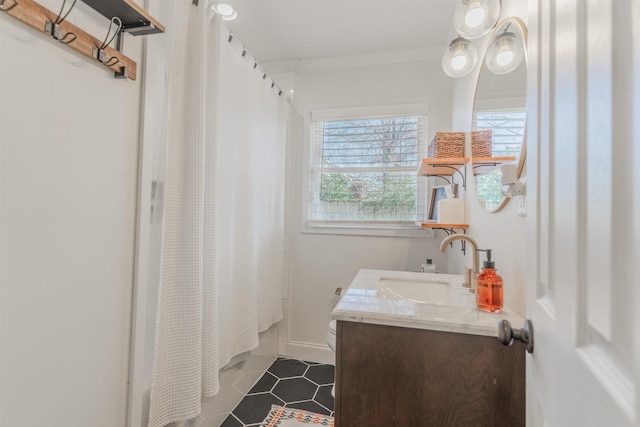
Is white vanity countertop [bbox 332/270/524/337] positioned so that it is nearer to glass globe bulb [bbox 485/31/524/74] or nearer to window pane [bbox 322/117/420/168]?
glass globe bulb [bbox 485/31/524/74]

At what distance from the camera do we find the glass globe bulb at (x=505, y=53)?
1065 mm

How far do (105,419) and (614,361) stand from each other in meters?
1.28

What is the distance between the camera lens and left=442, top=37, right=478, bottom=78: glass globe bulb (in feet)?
4.41

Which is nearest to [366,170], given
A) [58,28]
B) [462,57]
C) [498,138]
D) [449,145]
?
[449,145]

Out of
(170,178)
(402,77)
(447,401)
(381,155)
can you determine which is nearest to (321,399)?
(447,401)

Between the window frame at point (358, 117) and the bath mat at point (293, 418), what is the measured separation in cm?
123

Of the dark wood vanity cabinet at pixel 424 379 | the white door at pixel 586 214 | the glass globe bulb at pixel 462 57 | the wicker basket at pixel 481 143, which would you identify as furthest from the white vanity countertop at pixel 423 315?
the glass globe bulb at pixel 462 57

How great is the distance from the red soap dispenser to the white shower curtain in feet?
3.44

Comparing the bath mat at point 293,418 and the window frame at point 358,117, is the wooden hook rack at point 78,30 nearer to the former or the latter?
the window frame at point 358,117

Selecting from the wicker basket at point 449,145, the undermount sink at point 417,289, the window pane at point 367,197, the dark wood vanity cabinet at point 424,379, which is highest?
the wicker basket at point 449,145

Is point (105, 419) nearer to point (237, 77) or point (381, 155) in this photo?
point (237, 77)

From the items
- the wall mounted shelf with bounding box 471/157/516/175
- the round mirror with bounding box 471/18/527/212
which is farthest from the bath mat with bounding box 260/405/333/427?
the wall mounted shelf with bounding box 471/157/516/175

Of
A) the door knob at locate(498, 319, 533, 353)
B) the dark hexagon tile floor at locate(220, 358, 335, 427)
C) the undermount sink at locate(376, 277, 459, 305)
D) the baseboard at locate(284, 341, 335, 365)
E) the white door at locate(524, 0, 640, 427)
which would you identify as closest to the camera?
the white door at locate(524, 0, 640, 427)

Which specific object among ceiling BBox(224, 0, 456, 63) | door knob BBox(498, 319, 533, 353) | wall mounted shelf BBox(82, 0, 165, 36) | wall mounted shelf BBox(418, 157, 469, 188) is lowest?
door knob BBox(498, 319, 533, 353)
